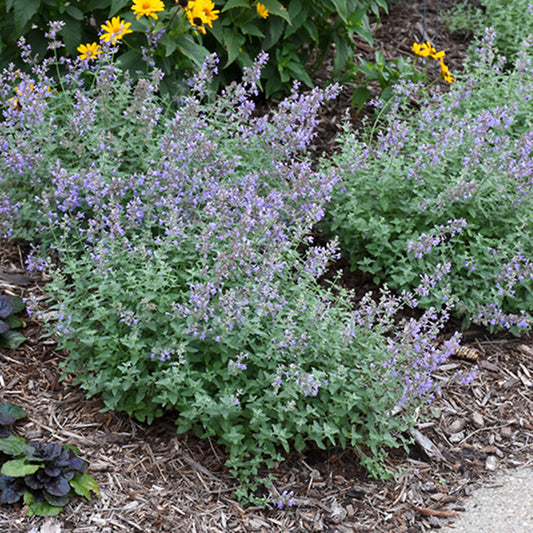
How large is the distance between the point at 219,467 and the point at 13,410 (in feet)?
2.95

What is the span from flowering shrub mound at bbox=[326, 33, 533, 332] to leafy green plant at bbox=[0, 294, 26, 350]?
1.73 meters

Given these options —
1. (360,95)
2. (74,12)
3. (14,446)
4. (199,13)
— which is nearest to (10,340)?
(14,446)

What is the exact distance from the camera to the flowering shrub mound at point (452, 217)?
4.27m

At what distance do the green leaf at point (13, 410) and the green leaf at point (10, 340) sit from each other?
42 centimetres

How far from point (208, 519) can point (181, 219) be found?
4.20 ft

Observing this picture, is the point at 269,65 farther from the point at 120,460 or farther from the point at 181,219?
the point at 120,460

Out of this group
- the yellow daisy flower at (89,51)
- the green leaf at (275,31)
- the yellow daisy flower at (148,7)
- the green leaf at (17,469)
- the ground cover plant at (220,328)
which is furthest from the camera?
the green leaf at (275,31)

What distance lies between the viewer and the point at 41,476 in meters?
3.04

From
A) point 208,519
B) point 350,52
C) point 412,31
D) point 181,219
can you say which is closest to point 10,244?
point 181,219

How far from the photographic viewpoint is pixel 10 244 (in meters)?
4.36

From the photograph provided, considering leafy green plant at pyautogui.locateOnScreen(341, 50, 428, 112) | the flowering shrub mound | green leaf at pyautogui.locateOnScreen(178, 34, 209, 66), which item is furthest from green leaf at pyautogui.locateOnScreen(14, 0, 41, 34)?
leafy green plant at pyautogui.locateOnScreen(341, 50, 428, 112)

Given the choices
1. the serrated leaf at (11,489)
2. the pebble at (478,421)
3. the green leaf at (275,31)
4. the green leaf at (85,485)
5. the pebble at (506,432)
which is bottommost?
the serrated leaf at (11,489)

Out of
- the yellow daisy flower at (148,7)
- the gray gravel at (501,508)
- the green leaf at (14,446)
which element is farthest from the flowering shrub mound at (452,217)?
the green leaf at (14,446)

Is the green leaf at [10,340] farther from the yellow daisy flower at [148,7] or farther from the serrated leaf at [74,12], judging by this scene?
the serrated leaf at [74,12]
